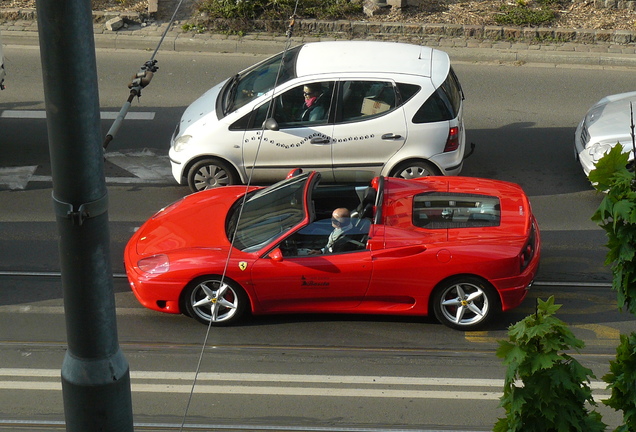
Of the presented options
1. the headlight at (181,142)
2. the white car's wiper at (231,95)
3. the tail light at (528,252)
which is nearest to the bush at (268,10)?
the white car's wiper at (231,95)

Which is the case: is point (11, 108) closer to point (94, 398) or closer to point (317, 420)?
point (317, 420)

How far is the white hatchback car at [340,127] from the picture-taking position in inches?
418

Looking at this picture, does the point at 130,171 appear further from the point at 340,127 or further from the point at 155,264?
the point at 155,264

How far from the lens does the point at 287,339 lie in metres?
8.38

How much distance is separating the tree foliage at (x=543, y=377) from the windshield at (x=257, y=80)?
6.73 meters

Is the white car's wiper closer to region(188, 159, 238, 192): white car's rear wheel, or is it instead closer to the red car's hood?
region(188, 159, 238, 192): white car's rear wheel

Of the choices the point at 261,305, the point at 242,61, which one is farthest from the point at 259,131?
the point at 242,61

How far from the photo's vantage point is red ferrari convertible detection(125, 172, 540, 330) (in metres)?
8.23

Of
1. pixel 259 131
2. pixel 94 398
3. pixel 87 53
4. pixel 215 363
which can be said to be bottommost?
pixel 215 363

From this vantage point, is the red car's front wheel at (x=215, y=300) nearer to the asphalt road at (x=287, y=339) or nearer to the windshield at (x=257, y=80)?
the asphalt road at (x=287, y=339)

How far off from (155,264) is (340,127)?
322 cm

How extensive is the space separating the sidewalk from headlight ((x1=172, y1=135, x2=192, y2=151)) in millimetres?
5517

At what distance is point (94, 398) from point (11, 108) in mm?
10621

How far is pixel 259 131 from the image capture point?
10.7 m
